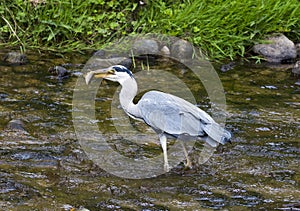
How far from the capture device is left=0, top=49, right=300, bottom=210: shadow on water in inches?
186

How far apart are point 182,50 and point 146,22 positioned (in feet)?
2.39

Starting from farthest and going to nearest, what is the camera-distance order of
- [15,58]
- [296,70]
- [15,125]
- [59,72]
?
[296,70] < [15,58] < [59,72] < [15,125]

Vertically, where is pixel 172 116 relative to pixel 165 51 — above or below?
below

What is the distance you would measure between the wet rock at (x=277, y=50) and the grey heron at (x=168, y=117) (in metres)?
3.39

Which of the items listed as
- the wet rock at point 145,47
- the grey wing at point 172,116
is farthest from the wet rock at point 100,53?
the grey wing at point 172,116

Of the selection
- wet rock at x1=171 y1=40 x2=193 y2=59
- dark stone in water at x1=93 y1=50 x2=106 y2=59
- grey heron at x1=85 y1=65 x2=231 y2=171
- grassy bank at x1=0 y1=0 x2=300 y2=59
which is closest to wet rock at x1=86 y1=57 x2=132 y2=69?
dark stone in water at x1=93 y1=50 x2=106 y2=59

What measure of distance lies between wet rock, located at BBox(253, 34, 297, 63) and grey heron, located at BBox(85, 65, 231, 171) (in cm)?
339

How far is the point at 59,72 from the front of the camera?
24.3ft

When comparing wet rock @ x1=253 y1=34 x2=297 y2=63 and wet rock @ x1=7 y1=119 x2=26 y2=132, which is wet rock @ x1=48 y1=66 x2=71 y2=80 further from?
wet rock @ x1=253 y1=34 x2=297 y2=63

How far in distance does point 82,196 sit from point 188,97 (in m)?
2.67

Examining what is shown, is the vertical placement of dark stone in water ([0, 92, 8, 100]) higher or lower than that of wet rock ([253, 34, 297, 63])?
lower

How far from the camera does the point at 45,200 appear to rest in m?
4.63

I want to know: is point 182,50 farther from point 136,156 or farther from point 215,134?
point 215,134

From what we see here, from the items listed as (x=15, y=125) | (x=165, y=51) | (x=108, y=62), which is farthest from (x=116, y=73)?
(x=165, y=51)
